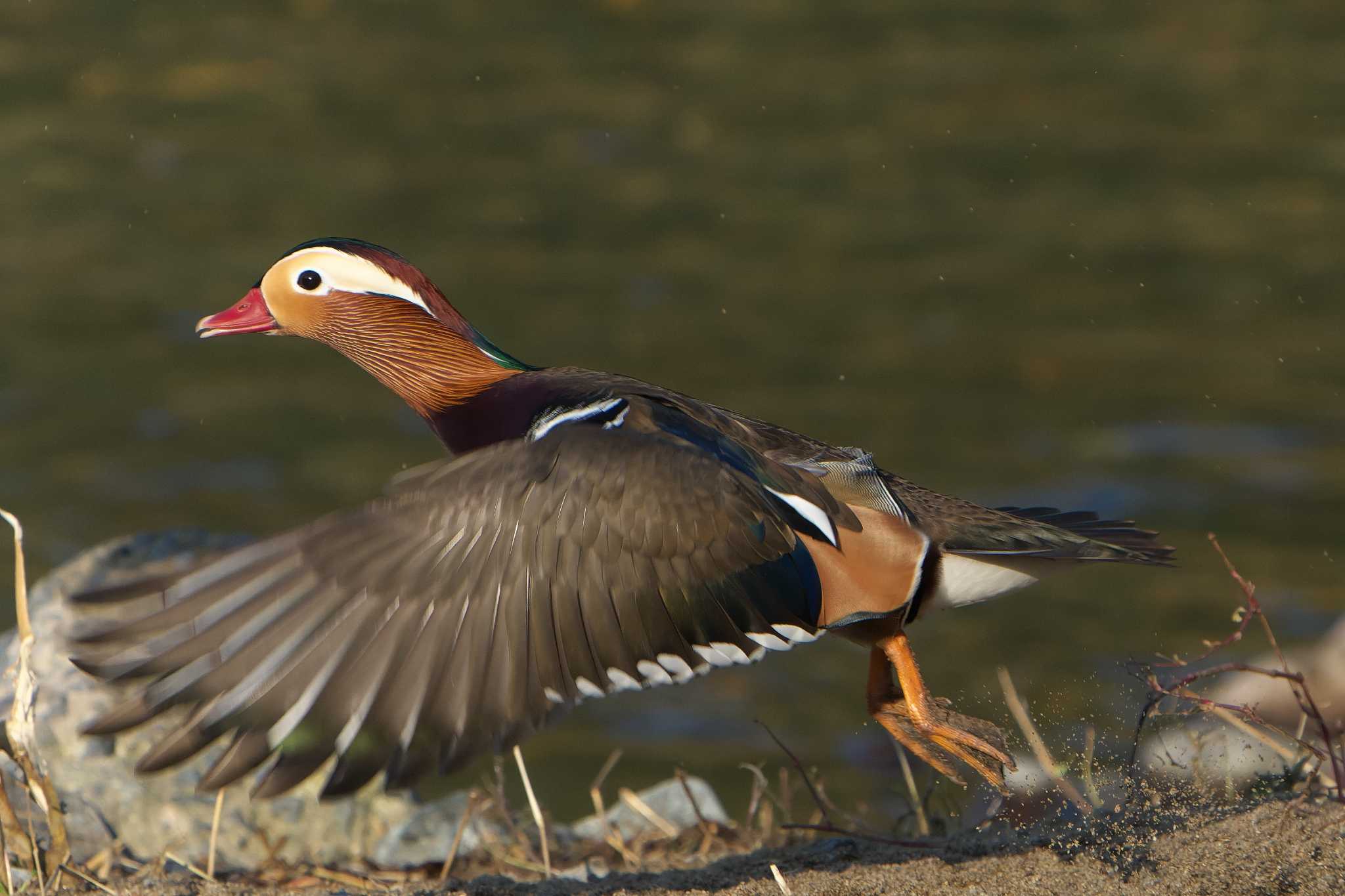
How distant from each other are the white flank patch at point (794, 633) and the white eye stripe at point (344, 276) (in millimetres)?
1636

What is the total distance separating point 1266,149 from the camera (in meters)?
11.7

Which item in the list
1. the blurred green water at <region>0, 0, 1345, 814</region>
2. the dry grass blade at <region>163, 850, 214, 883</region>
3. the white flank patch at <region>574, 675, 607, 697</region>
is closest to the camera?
the white flank patch at <region>574, 675, 607, 697</region>

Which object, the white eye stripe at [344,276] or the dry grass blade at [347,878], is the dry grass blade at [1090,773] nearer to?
the dry grass blade at [347,878]

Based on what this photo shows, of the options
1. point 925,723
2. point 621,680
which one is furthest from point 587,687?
point 925,723

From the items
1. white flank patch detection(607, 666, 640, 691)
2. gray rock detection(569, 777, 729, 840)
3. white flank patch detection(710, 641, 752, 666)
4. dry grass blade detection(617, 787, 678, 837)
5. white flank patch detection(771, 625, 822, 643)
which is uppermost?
white flank patch detection(607, 666, 640, 691)

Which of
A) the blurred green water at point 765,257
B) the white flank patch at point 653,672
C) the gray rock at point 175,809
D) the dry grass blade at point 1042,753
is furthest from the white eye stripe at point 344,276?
the blurred green water at point 765,257

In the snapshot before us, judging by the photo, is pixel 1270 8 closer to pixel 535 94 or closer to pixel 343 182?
pixel 535 94

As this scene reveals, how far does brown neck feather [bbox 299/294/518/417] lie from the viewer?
4688mm

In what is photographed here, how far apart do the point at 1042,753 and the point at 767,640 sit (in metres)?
1.19

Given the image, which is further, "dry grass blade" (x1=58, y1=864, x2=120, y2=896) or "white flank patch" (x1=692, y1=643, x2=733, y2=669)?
"dry grass blade" (x1=58, y1=864, x2=120, y2=896)

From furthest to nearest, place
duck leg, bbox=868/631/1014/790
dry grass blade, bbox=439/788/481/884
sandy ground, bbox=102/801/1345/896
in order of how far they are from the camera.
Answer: dry grass blade, bbox=439/788/481/884, duck leg, bbox=868/631/1014/790, sandy ground, bbox=102/801/1345/896

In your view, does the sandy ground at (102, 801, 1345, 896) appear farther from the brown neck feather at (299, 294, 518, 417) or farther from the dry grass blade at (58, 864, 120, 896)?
the brown neck feather at (299, 294, 518, 417)

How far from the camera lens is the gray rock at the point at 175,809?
16.7 ft

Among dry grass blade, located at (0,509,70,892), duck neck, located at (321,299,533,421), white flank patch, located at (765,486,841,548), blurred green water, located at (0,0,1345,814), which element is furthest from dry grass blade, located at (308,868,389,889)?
blurred green water, located at (0,0,1345,814)
